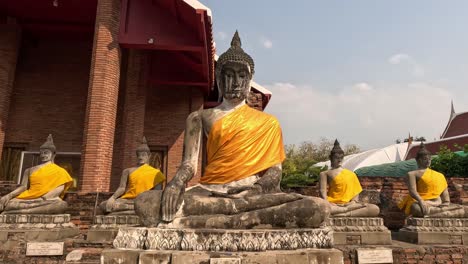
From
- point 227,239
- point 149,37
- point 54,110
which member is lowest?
point 227,239

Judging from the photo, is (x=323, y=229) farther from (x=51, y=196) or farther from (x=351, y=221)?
(x=51, y=196)

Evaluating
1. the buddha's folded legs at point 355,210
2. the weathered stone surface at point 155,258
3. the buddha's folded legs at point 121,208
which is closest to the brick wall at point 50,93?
the buddha's folded legs at point 121,208

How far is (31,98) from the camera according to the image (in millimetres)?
12062

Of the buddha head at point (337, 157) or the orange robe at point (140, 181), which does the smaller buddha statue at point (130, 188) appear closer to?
the orange robe at point (140, 181)

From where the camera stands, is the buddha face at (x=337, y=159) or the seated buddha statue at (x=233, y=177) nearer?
the seated buddha statue at (x=233, y=177)

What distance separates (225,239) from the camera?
2637mm

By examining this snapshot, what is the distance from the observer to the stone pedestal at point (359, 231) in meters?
5.90

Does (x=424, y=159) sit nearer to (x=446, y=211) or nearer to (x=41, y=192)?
(x=446, y=211)

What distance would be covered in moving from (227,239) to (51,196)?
15.9 feet

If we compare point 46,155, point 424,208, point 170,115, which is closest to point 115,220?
point 46,155

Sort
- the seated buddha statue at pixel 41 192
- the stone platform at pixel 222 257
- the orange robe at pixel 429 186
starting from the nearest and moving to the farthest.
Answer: the stone platform at pixel 222 257 < the seated buddha statue at pixel 41 192 < the orange robe at pixel 429 186

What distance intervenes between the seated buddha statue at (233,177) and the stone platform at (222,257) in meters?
0.30

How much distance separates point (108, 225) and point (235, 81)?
3.69m

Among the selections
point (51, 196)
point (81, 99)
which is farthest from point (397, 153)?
point (51, 196)
